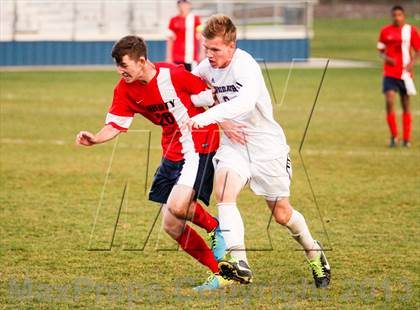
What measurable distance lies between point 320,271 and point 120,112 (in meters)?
1.82

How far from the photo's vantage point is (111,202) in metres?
10.6

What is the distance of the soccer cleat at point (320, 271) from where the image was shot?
7090mm

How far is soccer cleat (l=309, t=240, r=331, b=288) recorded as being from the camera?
709 centimetres

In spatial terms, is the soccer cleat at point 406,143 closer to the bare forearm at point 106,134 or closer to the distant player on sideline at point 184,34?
the distant player on sideline at point 184,34

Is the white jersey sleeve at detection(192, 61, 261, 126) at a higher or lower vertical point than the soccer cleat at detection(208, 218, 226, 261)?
higher

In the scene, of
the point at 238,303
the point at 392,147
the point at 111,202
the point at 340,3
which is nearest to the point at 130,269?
the point at 238,303

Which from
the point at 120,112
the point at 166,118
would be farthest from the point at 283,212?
the point at 120,112

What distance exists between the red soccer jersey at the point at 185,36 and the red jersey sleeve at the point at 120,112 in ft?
42.7

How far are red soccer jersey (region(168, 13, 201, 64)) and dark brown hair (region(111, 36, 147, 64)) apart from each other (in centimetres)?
1327

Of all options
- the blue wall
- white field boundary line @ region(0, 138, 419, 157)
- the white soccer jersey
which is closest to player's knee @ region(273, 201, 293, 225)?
the white soccer jersey

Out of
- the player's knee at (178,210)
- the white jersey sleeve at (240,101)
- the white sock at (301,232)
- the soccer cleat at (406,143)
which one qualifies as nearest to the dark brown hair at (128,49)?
the white jersey sleeve at (240,101)

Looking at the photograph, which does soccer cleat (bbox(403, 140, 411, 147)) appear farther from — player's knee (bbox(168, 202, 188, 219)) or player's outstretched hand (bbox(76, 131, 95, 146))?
player's outstretched hand (bbox(76, 131, 95, 146))

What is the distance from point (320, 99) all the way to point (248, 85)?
1559cm

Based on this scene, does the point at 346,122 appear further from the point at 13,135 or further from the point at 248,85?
the point at 248,85
